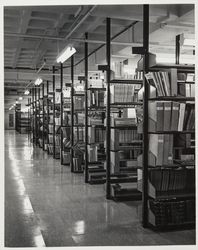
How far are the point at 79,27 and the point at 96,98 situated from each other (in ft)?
5.59

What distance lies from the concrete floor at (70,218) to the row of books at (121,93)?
1.65m

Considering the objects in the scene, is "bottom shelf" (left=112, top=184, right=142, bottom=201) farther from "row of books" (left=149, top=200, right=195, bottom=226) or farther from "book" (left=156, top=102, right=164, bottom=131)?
"book" (left=156, top=102, right=164, bottom=131)

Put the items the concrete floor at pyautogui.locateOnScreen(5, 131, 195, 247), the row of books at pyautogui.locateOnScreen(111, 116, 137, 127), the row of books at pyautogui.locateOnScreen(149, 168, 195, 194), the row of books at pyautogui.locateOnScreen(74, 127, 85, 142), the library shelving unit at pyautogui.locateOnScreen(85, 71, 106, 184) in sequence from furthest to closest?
the row of books at pyautogui.locateOnScreen(74, 127, 85, 142) → the library shelving unit at pyautogui.locateOnScreen(85, 71, 106, 184) → the row of books at pyautogui.locateOnScreen(111, 116, 137, 127) → the row of books at pyautogui.locateOnScreen(149, 168, 195, 194) → the concrete floor at pyautogui.locateOnScreen(5, 131, 195, 247)

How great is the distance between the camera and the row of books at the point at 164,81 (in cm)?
368

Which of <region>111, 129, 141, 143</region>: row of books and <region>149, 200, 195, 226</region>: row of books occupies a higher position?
<region>111, 129, 141, 143</region>: row of books

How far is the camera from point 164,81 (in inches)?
145

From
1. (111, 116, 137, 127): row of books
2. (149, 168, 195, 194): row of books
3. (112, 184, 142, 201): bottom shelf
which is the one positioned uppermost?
(111, 116, 137, 127): row of books

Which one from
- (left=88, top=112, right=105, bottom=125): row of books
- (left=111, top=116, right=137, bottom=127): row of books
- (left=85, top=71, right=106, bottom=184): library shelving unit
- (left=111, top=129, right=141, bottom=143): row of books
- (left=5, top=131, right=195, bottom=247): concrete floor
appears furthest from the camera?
(left=88, top=112, right=105, bottom=125): row of books

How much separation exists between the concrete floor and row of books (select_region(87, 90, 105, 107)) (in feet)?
5.36

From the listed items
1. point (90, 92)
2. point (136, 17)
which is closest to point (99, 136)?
point (90, 92)

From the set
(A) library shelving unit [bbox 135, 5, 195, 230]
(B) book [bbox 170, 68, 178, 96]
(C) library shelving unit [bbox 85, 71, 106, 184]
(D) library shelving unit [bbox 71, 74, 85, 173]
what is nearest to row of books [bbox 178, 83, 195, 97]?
(A) library shelving unit [bbox 135, 5, 195, 230]

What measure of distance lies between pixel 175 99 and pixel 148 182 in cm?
108

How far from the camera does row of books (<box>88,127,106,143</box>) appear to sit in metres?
6.47

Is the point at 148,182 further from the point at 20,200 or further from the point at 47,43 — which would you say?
the point at 47,43
